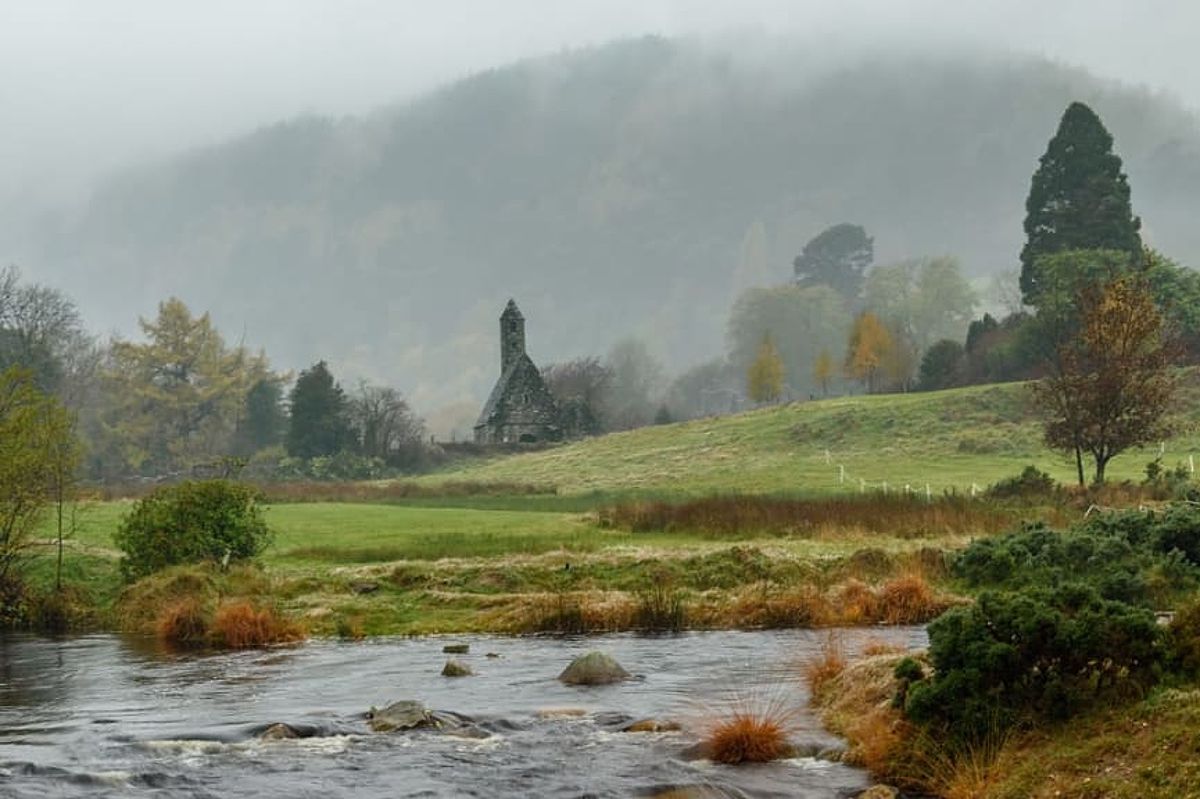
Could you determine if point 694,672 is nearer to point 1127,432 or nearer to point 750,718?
point 750,718

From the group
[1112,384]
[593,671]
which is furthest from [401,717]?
[1112,384]

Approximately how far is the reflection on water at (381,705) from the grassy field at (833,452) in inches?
1524

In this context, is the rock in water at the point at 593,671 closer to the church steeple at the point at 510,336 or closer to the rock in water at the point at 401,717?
the rock in water at the point at 401,717

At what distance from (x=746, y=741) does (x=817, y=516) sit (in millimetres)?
29507

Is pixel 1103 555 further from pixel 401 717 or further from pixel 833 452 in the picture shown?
pixel 833 452

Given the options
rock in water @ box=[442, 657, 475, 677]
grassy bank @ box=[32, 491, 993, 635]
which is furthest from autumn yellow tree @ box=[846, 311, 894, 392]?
rock in water @ box=[442, 657, 475, 677]

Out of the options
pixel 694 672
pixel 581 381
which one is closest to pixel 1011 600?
pixel 694 672

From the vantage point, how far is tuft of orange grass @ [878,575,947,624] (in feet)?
101

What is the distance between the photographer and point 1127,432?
186 ft

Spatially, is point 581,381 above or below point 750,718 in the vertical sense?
above

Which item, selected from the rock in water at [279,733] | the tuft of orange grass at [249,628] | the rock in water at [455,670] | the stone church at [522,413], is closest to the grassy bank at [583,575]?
the tuft of orange grass at [249,628]

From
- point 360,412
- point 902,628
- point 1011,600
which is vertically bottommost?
point 902,628

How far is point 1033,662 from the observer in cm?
1584

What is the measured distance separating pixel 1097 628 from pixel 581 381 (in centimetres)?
15957
